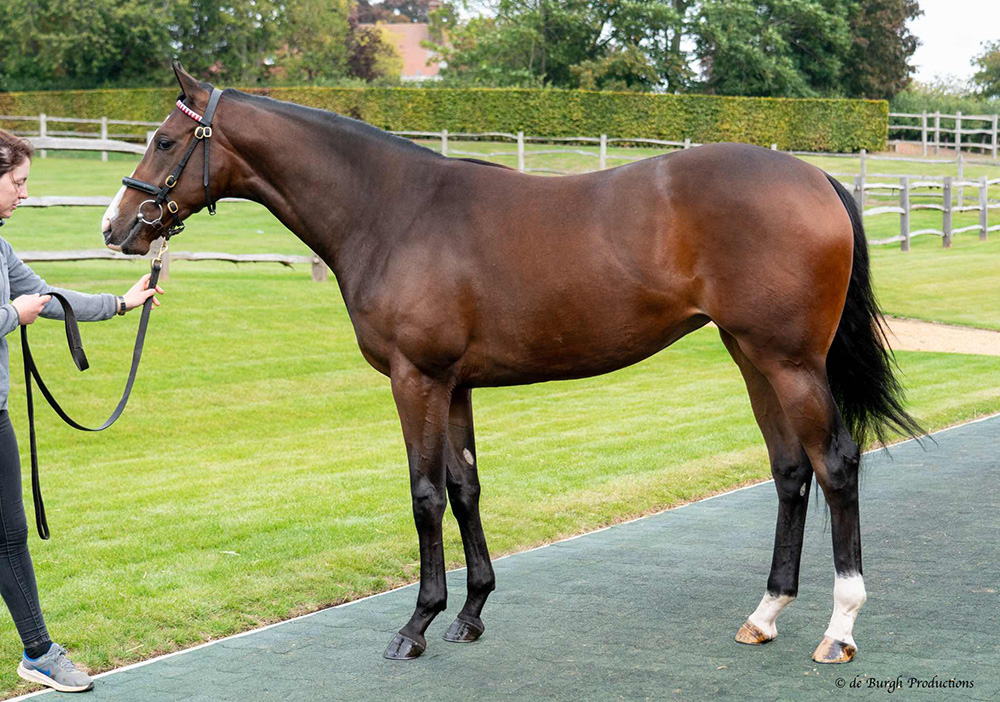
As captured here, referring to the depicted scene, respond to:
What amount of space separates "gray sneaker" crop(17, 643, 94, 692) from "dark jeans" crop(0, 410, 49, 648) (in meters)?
0.06

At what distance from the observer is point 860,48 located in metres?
45.1

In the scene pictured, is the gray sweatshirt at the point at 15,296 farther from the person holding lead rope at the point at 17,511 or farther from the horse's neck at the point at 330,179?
the horse's neck at the point at 330,179

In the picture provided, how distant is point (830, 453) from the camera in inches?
159

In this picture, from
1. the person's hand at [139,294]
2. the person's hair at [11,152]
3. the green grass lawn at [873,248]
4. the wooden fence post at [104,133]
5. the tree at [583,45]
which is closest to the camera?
the person's hair at [11,152]

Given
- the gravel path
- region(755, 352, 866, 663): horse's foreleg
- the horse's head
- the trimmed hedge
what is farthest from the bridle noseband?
the trimmed hedge

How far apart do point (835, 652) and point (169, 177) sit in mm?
2994

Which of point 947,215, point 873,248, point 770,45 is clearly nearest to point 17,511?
point 873,248

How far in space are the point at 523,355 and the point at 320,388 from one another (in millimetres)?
6491

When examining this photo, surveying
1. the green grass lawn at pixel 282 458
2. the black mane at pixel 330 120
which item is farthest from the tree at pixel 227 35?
the black mane at pixel 330 120

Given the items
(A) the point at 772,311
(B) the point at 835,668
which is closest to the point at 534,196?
(A) the point at 772,311

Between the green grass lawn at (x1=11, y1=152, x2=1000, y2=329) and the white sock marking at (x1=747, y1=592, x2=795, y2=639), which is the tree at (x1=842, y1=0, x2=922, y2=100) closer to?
the green grass lawn at (x1=11, y1=152, x2=1000, y2=329)

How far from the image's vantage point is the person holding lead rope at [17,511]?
3.73 meters

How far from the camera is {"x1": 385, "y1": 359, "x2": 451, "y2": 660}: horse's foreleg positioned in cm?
419

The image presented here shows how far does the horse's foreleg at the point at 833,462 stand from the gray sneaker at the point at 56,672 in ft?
8.37
